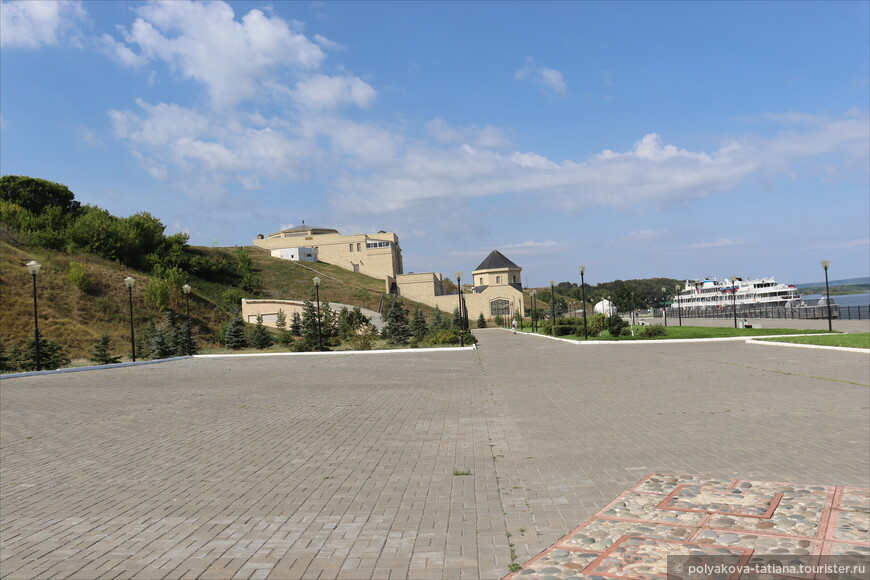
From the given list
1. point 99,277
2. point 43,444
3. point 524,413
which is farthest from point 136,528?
point 99,277

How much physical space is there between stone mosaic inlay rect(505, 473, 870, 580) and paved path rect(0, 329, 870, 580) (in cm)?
27

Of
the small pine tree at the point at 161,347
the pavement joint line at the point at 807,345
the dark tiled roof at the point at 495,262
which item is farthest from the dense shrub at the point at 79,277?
the dark tiled roof at the point at 495,262

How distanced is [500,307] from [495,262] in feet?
40.4

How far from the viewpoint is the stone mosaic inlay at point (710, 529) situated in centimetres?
352

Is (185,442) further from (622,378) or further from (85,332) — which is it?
(85,332)

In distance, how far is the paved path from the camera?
406 centimetres

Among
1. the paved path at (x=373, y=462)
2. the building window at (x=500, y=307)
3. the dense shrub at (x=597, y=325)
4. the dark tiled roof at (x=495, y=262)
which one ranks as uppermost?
the dark tiled roof at (x=495, y=262)

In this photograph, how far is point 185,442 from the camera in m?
7.89

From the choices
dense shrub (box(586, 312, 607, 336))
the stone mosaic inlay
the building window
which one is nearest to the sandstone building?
the building window

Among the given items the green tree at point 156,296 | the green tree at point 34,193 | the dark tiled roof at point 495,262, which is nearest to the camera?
the green tree at point 156,296

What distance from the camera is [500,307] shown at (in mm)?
75562

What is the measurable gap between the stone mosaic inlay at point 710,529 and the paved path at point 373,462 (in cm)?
27

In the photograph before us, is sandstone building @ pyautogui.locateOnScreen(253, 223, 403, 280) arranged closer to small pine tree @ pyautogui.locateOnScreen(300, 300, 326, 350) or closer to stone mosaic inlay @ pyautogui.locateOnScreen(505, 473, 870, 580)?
small pine tree @ pyautogui.locateOnScreen(300, 300, 326, 350)

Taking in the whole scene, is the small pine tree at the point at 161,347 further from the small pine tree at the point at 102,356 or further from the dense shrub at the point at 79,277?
the dense shrub at the point at 79,277
